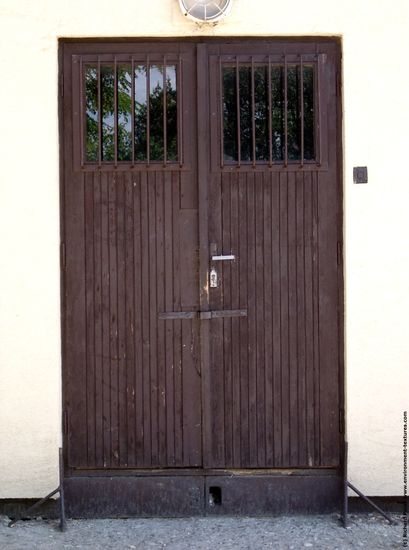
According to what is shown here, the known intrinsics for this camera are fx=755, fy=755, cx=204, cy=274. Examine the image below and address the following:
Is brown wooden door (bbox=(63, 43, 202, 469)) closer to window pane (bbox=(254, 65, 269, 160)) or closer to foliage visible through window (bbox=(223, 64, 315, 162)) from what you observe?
foliage visible through window (bbox=(223, 64, 315, 162))

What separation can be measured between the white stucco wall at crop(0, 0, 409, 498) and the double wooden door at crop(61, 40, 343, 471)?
0.11m


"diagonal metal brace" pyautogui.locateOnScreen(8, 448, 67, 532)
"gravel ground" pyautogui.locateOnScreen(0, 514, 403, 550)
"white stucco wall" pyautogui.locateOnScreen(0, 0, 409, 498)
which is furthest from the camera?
"white stucco wall" pyautogui.locateOnScreen(0, 0, 409, 498)

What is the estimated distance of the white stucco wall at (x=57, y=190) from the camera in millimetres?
4766

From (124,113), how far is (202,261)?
1.07 m

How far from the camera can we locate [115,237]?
191 inches

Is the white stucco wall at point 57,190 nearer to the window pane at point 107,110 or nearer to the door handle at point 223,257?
the window pane at point 107,110

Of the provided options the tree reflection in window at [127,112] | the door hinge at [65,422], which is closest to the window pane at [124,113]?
the tree reflection in window at [127,112]

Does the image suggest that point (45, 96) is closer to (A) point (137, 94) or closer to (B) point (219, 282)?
(A) point (137, 94)

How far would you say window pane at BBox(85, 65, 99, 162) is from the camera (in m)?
4.84

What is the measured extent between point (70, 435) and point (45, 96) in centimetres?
217

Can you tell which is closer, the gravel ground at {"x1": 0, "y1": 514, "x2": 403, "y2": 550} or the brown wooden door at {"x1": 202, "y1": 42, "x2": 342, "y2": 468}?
the gravel ground at {"x1": 0, "y1": 514, "x2": 403, "y2": 550}

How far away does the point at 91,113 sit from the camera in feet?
15.9

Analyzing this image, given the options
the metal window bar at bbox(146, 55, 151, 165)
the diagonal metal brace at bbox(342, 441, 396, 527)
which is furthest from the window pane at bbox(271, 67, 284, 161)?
the diagonal metal brace at bbox(342, 441, 396, 527)

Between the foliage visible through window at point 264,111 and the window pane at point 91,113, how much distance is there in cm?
83
